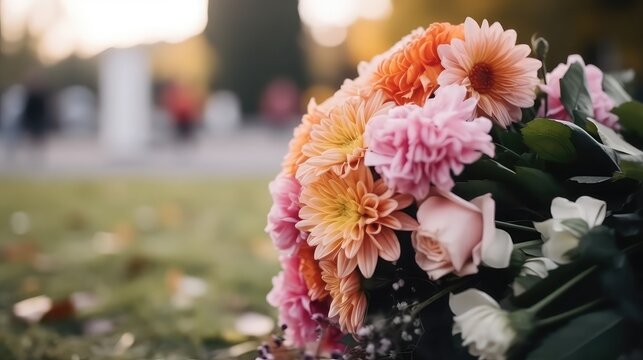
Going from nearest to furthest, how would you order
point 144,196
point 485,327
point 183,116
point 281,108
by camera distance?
1. point 485,327
2. point 144,196
3. point 183,116
4. point 281,108

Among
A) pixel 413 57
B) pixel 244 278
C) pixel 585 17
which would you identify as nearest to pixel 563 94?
pixel 413 57

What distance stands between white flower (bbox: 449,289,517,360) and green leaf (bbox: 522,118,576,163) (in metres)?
0.32

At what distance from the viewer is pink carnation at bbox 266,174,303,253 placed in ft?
4.25

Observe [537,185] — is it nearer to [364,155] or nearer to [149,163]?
[364,155]

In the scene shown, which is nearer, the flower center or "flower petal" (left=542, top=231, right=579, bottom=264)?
"flower petal" (left=542, top=231, right=579, bottom=264)

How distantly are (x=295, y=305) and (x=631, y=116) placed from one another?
795 mm

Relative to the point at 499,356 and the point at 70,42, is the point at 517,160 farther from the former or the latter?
the point at 70,42

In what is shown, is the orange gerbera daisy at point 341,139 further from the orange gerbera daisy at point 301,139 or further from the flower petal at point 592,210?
the flower petal at point 592,210

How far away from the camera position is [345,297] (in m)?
1.22

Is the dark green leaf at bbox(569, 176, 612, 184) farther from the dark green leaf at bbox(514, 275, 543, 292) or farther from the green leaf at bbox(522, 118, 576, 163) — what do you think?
the dark green leaf at bbox(514, 275, 543, 292)

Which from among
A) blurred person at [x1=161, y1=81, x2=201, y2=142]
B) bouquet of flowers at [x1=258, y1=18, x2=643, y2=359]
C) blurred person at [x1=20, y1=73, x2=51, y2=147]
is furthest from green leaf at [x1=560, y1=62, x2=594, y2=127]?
blurred person at [x1=161, y1=81, x2=201, y2=142]

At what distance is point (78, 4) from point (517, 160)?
8.09 meters

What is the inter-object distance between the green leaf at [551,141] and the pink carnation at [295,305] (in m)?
0.51

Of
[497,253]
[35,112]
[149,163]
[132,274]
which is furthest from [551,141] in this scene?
[35,112]
